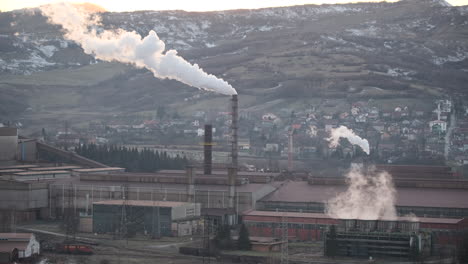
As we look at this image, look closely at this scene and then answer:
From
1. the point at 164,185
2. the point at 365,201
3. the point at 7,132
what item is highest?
the point at 7,132

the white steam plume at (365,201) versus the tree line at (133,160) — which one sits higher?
the tree line at (133,160)

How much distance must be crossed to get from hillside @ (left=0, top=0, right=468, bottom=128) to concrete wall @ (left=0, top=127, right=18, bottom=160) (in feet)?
202

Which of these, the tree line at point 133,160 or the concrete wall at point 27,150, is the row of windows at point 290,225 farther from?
the tree line at point 133,160

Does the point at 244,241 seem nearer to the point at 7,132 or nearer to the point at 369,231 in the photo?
the point at 369,231

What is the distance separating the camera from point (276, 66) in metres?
150

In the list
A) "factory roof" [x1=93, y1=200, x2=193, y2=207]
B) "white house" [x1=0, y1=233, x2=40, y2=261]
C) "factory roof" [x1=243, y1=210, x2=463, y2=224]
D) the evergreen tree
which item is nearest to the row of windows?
"factory roof" [x1=243, y1=210, x2=463, y2=224]

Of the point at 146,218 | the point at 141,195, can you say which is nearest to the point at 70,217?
the point at 141,195

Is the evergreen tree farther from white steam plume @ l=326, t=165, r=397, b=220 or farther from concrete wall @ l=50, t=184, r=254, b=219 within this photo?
concrete wall @ l=50, t=184, r=254, b=219

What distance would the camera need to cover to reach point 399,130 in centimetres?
10900

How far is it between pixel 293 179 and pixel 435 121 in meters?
51.4

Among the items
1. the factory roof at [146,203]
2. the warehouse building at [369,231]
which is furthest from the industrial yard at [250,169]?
the factory roof at [146,203]

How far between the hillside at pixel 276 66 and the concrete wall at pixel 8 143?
6170cm

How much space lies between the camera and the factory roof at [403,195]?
160ft

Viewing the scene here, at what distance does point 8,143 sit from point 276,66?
85.9 m
